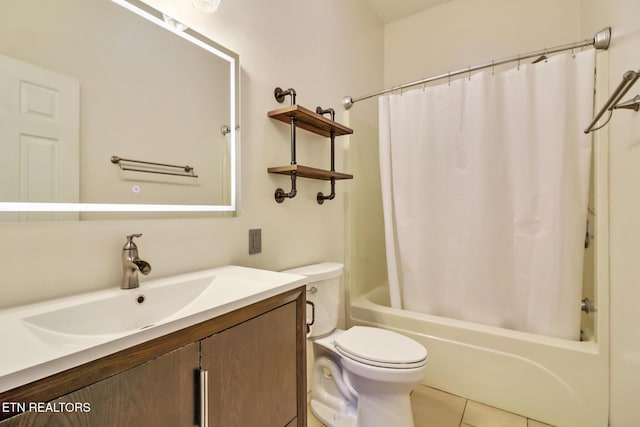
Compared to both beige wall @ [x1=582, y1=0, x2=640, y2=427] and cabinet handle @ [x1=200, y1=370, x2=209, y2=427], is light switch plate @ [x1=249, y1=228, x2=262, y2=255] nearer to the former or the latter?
cabinet handle @ [x1=200, y1=370, x2=209, y2=427]

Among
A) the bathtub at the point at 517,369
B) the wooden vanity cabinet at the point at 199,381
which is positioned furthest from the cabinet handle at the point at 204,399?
the bathtub at the point at 517,369

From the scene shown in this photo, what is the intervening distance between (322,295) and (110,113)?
45.8 inches

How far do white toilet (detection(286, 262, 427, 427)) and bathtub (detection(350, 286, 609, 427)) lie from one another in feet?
1.54

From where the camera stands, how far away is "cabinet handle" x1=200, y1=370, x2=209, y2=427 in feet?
2.20

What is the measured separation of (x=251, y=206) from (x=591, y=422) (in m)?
1.89

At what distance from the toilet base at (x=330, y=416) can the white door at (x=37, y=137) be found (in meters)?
1.40

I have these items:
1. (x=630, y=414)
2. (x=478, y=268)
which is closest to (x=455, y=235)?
(x=478, y=268)

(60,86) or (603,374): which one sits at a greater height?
(60,86)

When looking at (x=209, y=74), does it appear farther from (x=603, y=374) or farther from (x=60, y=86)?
(x=603, y=374)

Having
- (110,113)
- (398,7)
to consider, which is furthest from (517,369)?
(398,7)

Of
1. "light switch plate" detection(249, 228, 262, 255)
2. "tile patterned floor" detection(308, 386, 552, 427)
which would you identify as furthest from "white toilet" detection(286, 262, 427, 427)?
"light switch plate" detection(249, 228, 262, 255)

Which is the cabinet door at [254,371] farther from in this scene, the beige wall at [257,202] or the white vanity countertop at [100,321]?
the beige wall at [257,202]

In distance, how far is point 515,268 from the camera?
1647mm

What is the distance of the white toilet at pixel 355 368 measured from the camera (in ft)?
3.87
